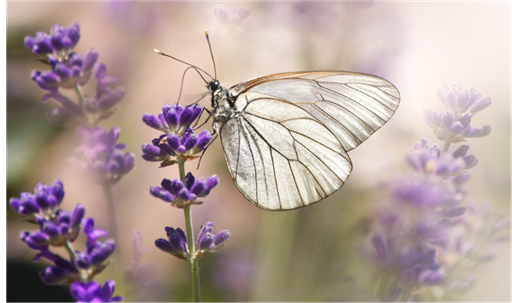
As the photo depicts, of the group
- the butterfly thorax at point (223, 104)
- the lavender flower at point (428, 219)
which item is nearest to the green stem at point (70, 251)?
the lavender flower at point (428, 219)

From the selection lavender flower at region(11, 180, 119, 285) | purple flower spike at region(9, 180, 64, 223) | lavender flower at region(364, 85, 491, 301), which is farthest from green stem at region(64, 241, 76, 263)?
lavender flower at region(364, 85, 491, 301)

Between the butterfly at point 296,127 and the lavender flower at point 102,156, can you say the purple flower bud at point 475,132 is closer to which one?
the butterfly at point 296,127

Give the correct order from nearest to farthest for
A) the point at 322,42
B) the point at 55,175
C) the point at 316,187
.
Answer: the point at 316,187
the point at 322,42
the point at 55,175

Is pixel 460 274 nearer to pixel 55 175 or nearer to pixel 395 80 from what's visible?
pixel 395 80

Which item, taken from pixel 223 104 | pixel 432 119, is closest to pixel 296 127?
pixel 223 104

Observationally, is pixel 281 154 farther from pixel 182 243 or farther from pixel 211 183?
pixel 182 243

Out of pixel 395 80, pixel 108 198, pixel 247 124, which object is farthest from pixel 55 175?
pixel 395 80

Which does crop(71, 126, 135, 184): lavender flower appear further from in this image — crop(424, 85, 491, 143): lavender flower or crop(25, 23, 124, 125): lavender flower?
crop(424, 85, 491, 143): lavender flower
